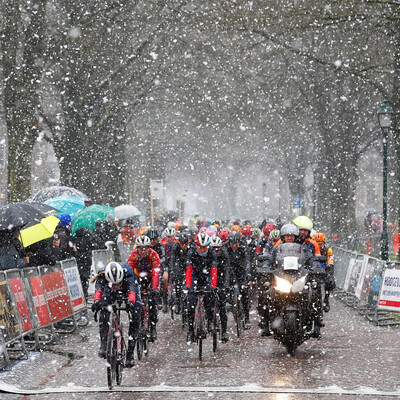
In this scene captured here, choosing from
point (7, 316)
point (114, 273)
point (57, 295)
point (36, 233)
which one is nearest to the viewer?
point (114, 273)

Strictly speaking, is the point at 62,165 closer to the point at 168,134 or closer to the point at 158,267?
the point at 158,267

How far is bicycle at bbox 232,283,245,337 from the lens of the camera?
1488 cm

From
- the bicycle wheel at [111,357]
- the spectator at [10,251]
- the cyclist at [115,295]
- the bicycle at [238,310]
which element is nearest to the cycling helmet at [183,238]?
the bicycle at [238,310]

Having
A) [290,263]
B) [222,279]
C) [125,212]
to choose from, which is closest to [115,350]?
[290,263]

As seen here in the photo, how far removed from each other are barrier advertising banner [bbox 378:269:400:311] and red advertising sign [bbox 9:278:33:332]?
7112mm

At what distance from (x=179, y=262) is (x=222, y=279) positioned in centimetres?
259

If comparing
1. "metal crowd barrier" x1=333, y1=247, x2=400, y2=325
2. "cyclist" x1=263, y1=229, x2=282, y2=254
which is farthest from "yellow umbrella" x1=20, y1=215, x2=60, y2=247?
"metal crowd barrier" x1=333, y1=247, x2=400, y2=325

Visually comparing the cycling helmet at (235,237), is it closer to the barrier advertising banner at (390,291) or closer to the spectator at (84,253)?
the barrier advertising banner at (390,291)

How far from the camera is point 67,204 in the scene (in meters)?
20.1

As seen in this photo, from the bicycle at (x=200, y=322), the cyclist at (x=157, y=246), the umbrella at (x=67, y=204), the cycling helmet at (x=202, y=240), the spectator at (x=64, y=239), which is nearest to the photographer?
the bicycle at (x=200, y=322)

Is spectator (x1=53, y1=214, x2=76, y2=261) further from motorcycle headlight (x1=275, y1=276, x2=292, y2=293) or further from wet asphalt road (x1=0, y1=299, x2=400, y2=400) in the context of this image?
motorcycle headlight (x1=275, y1=276, x2=292, y2=293)

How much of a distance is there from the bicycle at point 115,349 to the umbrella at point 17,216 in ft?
9.56

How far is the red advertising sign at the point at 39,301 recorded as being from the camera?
13254 millimetres

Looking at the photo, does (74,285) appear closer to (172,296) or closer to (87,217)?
(172,296)
